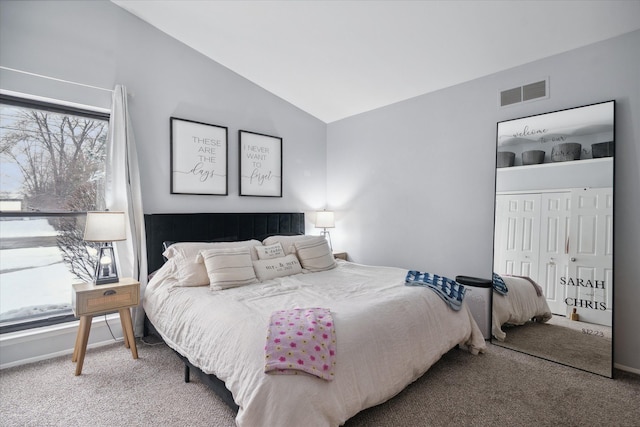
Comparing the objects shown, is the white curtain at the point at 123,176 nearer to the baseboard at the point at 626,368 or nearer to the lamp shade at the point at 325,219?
the lamp shade at the point at 325,219

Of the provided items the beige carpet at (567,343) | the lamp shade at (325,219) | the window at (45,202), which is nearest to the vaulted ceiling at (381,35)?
the window at (45,202)

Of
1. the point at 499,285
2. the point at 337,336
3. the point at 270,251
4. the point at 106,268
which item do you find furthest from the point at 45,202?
the point at 499,285

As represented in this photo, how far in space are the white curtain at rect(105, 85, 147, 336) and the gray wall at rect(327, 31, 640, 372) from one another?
8.58 ft

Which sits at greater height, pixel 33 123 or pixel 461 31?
pixel 461 31

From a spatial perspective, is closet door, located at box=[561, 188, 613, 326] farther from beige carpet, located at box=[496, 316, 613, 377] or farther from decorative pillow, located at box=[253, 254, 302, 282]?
decorative pillow, located at box=[253, 254, 302, 282]

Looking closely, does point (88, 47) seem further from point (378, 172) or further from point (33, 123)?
point (378, 172)

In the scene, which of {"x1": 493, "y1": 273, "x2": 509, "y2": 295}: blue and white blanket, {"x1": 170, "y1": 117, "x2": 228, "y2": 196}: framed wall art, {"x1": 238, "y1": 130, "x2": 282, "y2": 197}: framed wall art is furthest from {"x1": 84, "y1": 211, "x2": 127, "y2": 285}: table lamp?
{"x1": 493, "y1": 273, "x2": 509, "y2": 295}: blue and white blanket

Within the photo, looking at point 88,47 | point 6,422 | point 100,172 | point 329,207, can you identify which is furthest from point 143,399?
point 329,207

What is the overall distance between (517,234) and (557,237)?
0.30 meters

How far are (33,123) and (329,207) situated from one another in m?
3.37

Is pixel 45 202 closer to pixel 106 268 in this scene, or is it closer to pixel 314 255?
pixel 106 268

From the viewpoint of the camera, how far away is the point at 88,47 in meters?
2.77

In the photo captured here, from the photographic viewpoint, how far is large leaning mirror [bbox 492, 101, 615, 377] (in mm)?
2408

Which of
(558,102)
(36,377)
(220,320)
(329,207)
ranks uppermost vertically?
(558,102)
